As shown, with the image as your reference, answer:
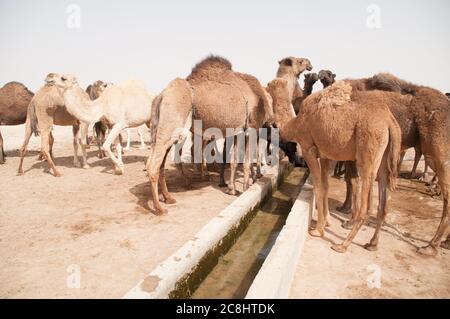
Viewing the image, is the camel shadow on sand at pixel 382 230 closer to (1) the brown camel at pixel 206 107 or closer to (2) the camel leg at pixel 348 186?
(2) the camel leg at pixel 348 186

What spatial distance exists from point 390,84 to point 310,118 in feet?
5.13

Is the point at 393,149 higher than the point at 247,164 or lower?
higher

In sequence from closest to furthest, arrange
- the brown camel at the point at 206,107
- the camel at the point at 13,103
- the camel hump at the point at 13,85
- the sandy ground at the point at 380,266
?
the sandy ground at the point at 380,266 < the brown camel at the point at 206,107 < the camel at the point at 13,103 < the camel hump at the point at 13,85

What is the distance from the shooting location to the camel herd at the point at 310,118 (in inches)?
153

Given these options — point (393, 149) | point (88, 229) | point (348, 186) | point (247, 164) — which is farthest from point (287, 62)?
point (88, 229)

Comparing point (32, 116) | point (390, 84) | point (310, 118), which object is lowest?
point (32, 116)

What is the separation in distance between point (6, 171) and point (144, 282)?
8.00 m

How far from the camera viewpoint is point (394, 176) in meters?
3.88

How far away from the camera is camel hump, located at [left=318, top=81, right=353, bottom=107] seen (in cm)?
409

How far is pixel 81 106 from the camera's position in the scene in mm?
7695

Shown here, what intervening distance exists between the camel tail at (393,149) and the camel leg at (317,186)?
961 mm


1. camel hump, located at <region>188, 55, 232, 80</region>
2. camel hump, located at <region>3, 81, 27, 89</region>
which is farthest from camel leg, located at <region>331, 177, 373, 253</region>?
camel hump, located at <region>3, 81, 27, 89</region>

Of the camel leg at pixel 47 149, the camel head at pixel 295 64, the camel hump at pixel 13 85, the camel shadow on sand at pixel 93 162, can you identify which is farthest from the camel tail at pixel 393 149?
the camel hump at pixel 13 85

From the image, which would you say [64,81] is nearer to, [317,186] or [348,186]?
[317,186]
